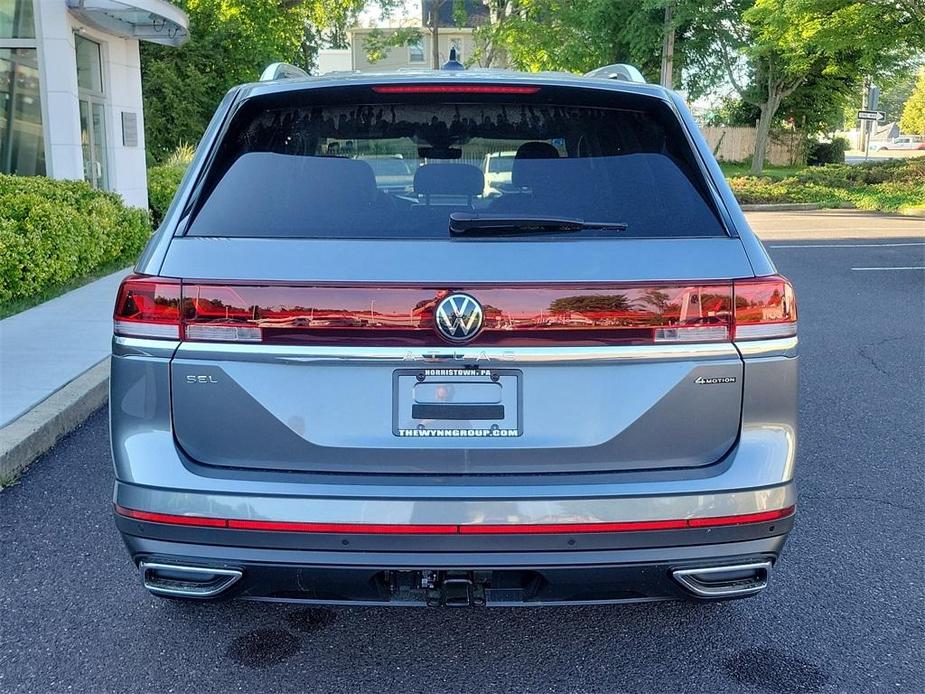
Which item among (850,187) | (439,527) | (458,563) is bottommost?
(458,563)

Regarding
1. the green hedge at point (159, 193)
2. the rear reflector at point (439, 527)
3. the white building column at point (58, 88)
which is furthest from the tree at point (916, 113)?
the rear reflector at point (439, 527)

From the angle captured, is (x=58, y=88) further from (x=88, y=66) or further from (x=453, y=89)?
(x=453, y=89)

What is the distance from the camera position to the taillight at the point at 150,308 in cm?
244

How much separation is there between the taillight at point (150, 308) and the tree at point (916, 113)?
324 feet

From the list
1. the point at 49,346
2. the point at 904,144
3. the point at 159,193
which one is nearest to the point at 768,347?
the point at 49,346

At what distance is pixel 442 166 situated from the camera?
9.45 ft

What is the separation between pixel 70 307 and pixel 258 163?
21.1ft

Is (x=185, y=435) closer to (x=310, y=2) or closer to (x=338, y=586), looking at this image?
(x=338, y=586)

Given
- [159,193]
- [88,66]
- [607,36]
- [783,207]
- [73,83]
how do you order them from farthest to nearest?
A: 1. [607,36]
2. [783,207]
3. [159,193]
4. [88,66]
5. [73,83]

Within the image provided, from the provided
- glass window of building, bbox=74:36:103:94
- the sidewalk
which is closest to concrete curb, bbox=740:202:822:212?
glass window of building, bbox=74:36:103:94

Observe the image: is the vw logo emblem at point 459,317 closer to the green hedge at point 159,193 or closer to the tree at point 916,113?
the green hedge at point 159,193

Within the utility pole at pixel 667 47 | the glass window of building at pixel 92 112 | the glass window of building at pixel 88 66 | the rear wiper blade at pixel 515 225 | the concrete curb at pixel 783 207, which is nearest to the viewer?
the rear wiper blade at pixel 515 225

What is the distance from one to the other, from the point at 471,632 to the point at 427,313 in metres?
1.39

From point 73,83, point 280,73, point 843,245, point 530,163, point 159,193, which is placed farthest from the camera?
point 159,193
